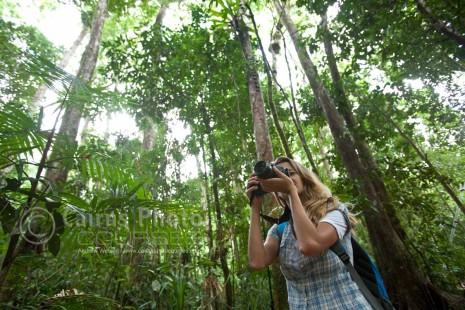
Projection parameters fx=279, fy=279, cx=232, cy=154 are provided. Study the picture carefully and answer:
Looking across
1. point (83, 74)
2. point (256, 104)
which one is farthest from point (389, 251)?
point (83, 74)

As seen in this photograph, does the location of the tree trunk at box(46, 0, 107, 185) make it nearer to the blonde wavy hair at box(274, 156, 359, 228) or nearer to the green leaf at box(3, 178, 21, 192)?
the green leaf at box(3, 178, 21, 192)

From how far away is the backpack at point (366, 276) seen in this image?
1129mm

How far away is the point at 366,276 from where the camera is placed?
4.15ft

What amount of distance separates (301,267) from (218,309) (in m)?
2.03

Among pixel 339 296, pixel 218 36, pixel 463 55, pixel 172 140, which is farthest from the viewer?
pixel 172 140

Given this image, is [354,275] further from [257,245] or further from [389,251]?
[389,251]

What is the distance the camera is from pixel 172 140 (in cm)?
537

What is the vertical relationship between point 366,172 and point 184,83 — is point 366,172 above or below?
below

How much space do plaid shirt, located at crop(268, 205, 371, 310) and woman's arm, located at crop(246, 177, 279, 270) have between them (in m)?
0.16

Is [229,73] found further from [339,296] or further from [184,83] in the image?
[339,296]

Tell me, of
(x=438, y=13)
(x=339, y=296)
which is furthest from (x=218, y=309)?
(x=438, y=13)

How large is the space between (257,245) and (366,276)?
565mm

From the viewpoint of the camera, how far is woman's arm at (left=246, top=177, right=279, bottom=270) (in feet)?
5.16

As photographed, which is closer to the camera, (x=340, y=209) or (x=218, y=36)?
(x=340, y=209)
